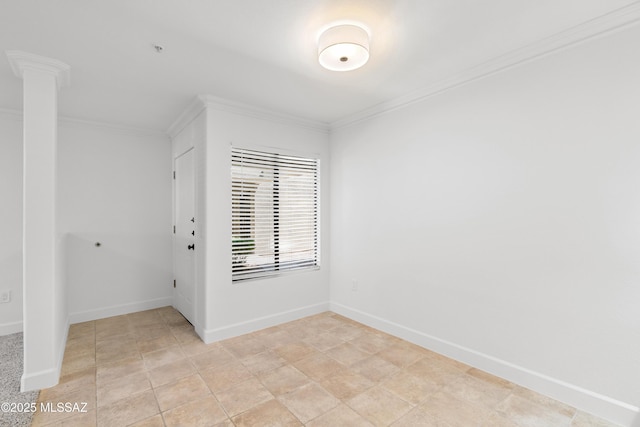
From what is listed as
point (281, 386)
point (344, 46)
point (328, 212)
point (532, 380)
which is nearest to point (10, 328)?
point (281, 386)

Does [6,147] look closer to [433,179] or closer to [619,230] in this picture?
[433,179]

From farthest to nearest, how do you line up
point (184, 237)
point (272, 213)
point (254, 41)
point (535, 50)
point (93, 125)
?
1. point (184, 237)
2. point (93, 125)
3. point (272, 213)
4. point (535, 50)
5. point (254, 41)

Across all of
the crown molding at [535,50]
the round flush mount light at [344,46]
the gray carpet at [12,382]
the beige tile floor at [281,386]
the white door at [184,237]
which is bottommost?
the beige tile floor at [281,386]

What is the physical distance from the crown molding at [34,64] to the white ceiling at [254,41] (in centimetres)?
6

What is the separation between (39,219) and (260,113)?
2237 millimetres

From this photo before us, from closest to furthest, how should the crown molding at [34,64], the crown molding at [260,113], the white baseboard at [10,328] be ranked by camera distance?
1. the crown molding at [34,64]
2. the crown molding at [260,113]
3. the white baseboard at [10,328]

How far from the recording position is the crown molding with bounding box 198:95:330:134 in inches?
125

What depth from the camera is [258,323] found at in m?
3.54

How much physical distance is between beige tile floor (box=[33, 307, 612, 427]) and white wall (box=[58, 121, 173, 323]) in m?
0.72

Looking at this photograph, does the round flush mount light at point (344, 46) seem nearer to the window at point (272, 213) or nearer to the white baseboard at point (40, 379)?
the window at point (272, 213)

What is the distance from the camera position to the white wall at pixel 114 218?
149 inches

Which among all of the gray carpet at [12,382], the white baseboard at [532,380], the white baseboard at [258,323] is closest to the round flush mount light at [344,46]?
the white baseboard at [532,380]

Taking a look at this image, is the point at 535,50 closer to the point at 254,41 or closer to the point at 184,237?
the point at 254,41

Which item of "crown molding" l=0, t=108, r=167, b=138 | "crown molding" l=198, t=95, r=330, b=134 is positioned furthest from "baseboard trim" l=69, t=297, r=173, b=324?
"crown molding" l=198, t=95, r=330, b=134
